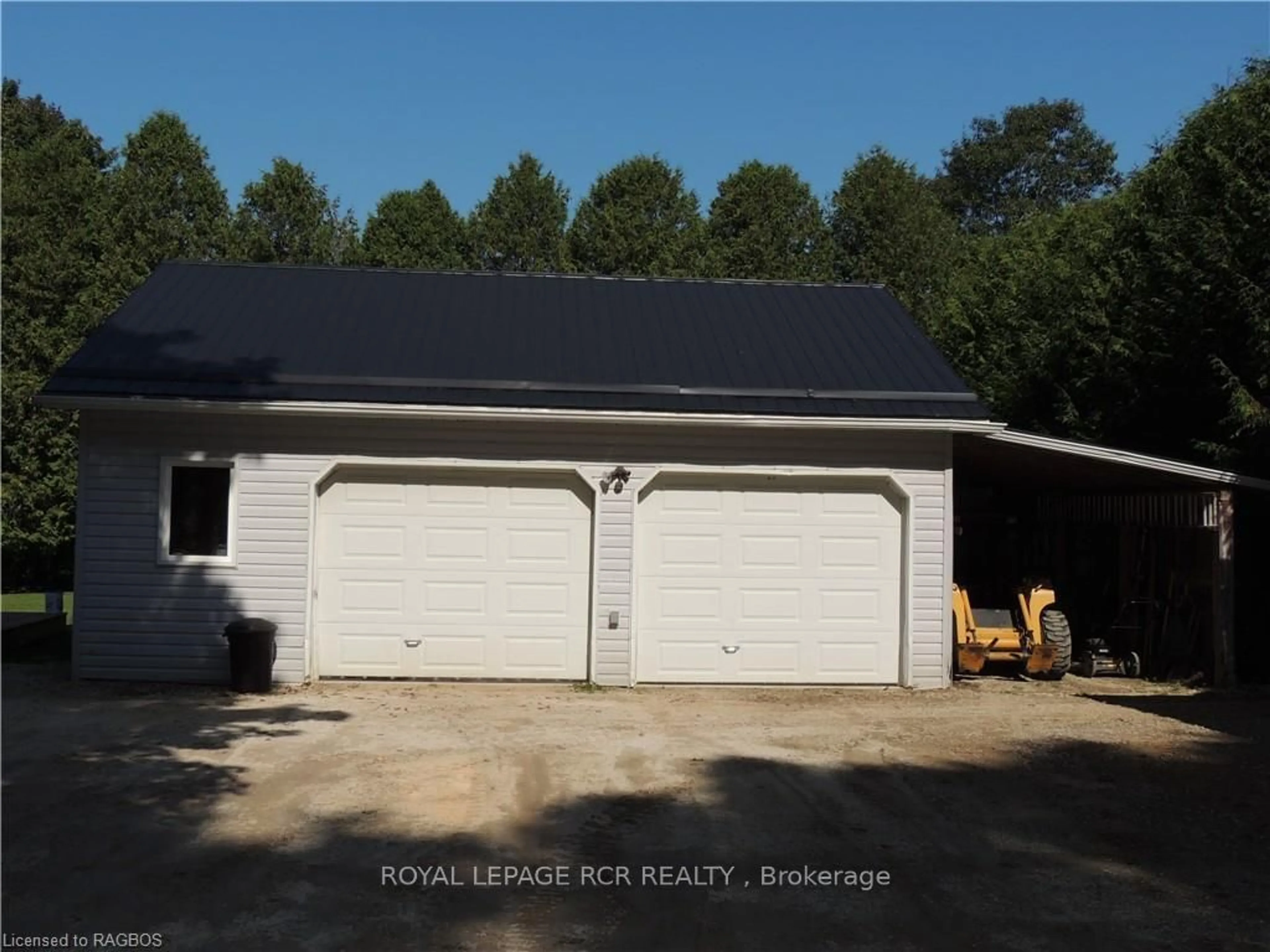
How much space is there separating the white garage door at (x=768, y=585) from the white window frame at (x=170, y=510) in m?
4.06

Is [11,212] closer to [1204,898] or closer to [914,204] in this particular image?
[914,204]

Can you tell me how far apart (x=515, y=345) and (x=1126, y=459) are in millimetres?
6528

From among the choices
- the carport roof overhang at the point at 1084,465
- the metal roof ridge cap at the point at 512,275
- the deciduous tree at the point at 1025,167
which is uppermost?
the deciduous tree at the point at 1025,167

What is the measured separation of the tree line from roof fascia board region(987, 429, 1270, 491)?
1399 mm

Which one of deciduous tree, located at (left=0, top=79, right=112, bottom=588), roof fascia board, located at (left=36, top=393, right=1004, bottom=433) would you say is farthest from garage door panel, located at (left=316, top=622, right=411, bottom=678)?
deciduous tree, located at (left=0, top=79, right=112, bottom=588)

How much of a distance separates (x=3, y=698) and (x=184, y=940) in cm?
704

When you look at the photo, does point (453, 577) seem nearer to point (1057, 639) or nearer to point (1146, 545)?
point (1057, 639)

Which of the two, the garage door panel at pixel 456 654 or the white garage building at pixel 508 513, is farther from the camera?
the garage door panel at pixel 456 654

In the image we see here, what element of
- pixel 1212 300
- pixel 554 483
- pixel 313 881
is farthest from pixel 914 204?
pixel 313 881

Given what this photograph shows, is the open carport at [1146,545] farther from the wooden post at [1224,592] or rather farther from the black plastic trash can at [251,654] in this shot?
the black plastic trash can at [251,654]

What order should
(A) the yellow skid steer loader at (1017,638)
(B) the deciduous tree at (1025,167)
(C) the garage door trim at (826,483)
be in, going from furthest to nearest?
1. (B) the deciduous tree at (1025,167)
2. (A) the yellow skid steer loader at (1017,638)
3. (C) the garage door trim at (826,483)

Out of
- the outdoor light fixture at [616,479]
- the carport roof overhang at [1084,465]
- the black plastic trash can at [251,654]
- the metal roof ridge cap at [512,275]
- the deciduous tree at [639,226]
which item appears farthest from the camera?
the deciduous tree at [639,226]

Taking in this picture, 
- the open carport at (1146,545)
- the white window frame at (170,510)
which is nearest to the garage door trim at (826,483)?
the open carport at (1146,545)

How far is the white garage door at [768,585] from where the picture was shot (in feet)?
41.0
